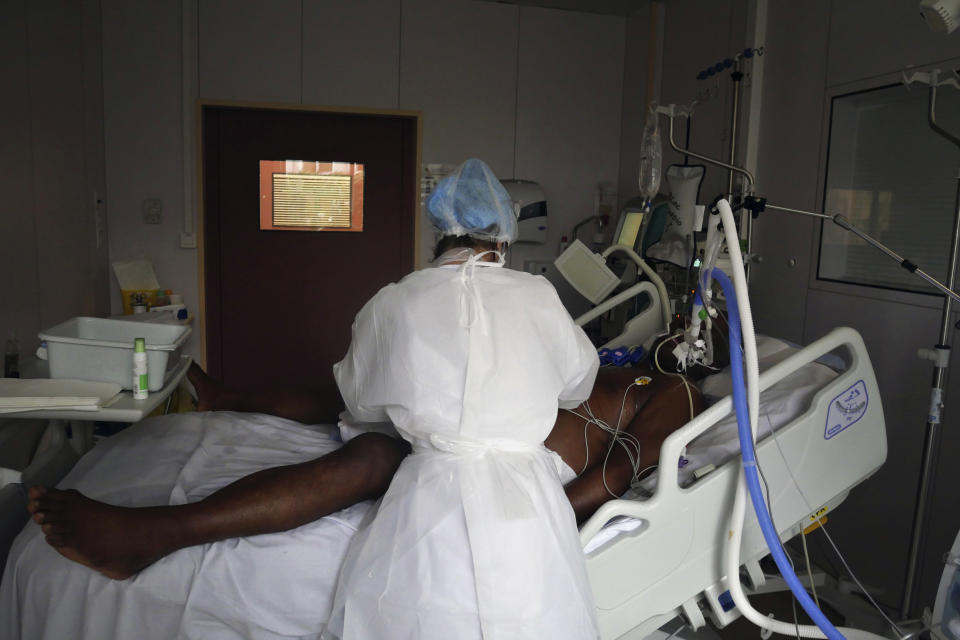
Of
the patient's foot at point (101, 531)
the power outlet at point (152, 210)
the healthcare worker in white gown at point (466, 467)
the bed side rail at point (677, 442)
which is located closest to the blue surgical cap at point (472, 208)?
the healthcare worker in white gown at point (466, 467)

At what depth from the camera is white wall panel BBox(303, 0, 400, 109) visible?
3904 mm

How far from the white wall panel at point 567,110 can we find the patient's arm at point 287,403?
7.58 feet

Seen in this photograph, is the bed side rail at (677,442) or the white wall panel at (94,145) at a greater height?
the white wall panel at (94,145)

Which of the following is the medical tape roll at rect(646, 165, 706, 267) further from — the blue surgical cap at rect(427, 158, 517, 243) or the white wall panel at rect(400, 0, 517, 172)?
the white wall panel at rect(400, 0, 517, 172)

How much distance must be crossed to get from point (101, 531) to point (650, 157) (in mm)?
2313

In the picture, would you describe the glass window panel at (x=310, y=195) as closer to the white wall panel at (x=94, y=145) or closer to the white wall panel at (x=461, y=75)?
the white wall panel at (x=461, y=75)

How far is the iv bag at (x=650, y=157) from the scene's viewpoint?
2812 mm

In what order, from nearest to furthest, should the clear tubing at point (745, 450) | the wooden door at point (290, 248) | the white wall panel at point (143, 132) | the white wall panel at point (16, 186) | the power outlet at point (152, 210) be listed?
the clear tubing at point (745, 450), the white wall panel at point (16, 186), the white wall panel at point (143, 132), the power outlet at point (152, 210), the wooden door at point (290, 248)

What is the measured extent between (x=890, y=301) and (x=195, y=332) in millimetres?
3362

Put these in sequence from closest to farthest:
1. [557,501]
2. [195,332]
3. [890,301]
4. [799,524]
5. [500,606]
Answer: [500,606] → [557,501] → [799,524] → [890,301] → [195,332]

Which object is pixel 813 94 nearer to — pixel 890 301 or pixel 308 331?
pixel 890 301

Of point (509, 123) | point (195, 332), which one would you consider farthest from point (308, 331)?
point (509, 123)

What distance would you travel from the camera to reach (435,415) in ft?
4.81

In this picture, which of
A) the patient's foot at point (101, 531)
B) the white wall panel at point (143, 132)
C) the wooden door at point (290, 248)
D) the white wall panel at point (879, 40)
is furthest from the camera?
the wooden door at point (290, 248)
